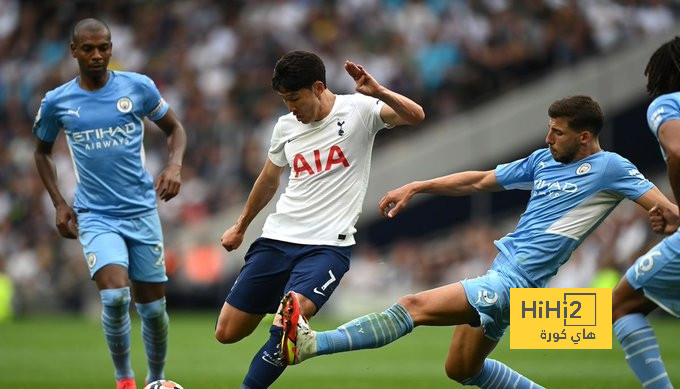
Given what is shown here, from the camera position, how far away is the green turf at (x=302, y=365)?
37.2 feet

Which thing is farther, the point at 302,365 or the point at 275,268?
the point at 302,365

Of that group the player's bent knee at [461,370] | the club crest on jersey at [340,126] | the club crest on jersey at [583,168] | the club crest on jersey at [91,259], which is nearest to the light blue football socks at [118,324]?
the club crest on jersey at [91,259]

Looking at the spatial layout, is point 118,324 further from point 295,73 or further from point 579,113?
point 579,113

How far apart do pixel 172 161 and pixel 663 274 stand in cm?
418

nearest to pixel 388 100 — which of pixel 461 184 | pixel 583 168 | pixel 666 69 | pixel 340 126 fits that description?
pixel 340 126

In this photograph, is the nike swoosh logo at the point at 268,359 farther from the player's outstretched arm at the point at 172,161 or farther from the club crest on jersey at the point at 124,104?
the club crest on jersey at the point at 124,104

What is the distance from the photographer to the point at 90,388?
1077 cm

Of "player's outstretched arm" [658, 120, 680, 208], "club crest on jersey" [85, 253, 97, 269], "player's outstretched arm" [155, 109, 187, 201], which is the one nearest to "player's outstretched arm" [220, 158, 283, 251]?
"player's outstretched arm" [155, 109, 187, 201]

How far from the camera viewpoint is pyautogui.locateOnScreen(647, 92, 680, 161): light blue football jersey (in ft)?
22.1

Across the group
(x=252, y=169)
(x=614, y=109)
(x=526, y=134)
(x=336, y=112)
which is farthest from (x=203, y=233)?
(x=336, y=112)

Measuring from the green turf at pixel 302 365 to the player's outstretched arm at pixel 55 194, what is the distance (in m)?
2.15

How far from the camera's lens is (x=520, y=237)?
780cm

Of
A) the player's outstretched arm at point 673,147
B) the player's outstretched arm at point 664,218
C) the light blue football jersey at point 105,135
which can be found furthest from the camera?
the light blue football jersey at point 105,135

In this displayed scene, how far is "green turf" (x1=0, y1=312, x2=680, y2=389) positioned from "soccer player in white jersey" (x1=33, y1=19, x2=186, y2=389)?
5.61 ft
